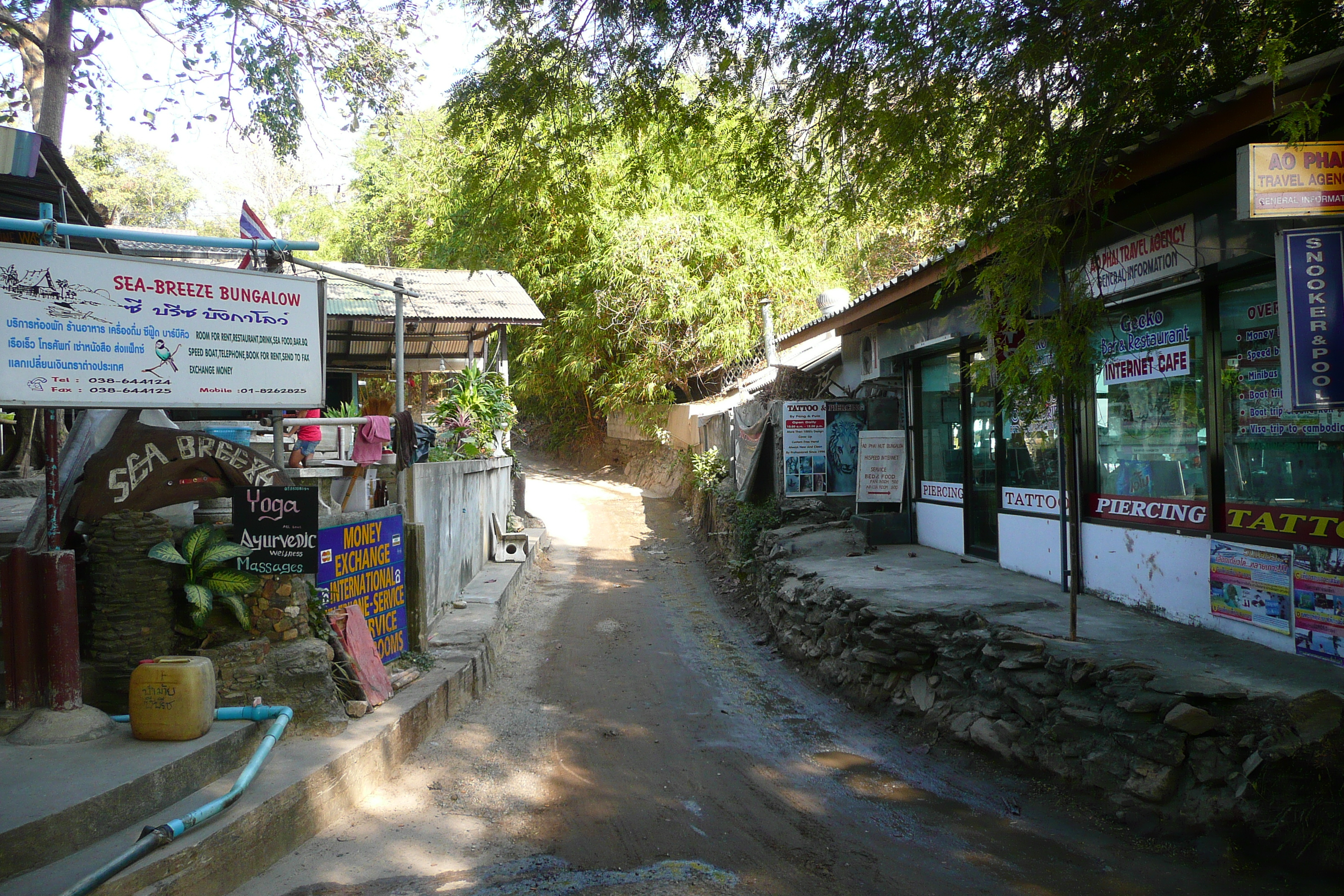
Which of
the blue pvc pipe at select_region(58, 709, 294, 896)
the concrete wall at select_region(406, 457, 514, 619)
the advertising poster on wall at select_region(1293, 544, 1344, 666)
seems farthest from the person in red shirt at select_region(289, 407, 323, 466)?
the advertising poster on wall at select_region(1293, 544, 1344, 666)

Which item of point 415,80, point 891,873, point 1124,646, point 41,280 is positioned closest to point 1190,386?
point 1124,646

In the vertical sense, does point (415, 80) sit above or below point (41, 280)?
above

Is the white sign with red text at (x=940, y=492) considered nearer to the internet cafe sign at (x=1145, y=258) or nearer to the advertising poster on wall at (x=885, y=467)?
the advertising poster on wall at (x=885, y=467)

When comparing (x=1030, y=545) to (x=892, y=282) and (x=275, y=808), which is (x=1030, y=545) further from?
(x=275, y=808)

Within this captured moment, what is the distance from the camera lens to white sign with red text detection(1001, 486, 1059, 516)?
8.95 metres

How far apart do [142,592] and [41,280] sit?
185cm

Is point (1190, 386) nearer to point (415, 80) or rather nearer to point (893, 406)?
point (893, 406)

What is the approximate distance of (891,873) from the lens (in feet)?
14.7

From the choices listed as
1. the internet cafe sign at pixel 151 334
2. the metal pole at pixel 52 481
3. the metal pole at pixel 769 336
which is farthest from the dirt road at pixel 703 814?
the metal pole at pixel 769 336

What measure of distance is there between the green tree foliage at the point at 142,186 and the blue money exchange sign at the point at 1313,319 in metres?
37.9

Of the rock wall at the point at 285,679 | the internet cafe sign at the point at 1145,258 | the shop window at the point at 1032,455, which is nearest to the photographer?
the rock wall at the point at 285,679

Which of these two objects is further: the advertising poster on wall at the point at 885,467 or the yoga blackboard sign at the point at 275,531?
the advertising poster on wall at the point at 885,467

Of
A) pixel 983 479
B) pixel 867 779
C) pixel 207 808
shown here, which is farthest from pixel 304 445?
pixel 983 479

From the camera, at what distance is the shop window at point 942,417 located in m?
11.5
